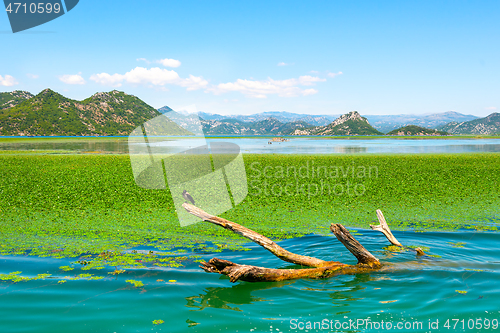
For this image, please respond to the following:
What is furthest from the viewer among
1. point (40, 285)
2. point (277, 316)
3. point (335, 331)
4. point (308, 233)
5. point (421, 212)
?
point (421, 212)

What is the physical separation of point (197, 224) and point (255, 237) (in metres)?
5.55

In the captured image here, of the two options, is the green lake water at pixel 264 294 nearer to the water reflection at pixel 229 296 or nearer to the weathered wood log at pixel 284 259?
the water reflection at pixel 229 296

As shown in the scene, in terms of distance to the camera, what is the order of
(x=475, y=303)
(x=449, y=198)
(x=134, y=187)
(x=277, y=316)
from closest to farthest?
1. (x=277, y=316)
2. (x=475, y=303)
3. (x=449, y=198)
4. (x=134, y=187)

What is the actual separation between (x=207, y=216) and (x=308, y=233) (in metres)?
5.01

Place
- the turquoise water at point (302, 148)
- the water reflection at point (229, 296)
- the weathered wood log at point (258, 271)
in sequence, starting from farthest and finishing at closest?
1. the turquoise water at point (302, 148)
2. the weathered wood log at point (258, 271)
3. the water reflection at point (229, 296)

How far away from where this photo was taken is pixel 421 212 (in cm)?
1329

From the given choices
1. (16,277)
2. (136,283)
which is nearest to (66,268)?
(16,277)

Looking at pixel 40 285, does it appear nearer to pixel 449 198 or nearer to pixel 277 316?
pixel 277 316

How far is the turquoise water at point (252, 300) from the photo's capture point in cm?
529

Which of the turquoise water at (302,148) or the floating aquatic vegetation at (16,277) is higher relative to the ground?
the turquoise water at (302,148)

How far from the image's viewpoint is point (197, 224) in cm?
1197

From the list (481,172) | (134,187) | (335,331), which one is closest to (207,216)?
(335,331)

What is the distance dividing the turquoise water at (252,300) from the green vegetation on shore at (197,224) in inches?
43.2

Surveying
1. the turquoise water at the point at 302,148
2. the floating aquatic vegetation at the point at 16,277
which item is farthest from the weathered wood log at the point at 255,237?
the turquoise water at the point at 302,148
